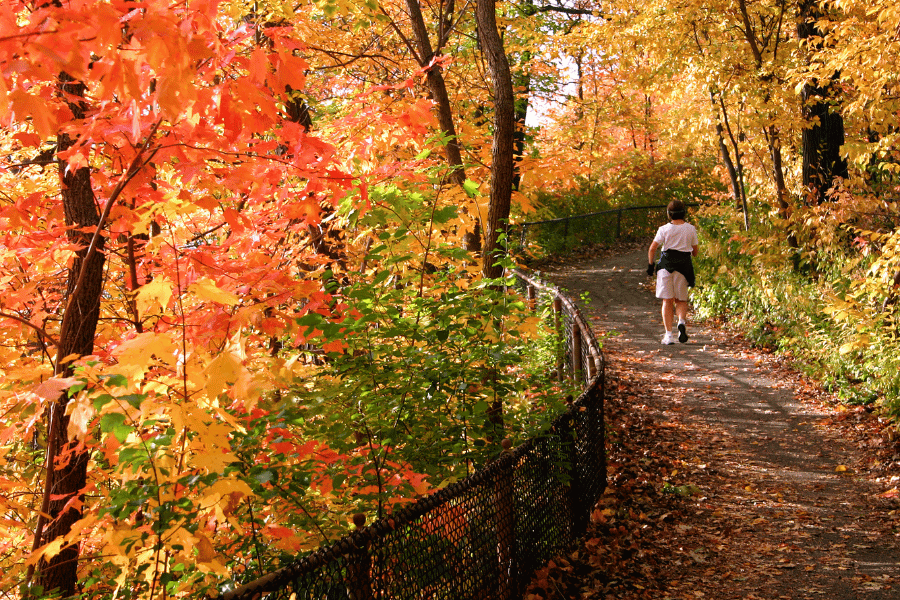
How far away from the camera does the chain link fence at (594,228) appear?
66.4 ft

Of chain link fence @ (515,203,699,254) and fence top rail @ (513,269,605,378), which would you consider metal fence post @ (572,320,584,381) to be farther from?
chain link fence @ (515,203,699,254)

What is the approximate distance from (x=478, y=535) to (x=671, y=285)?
6782 millimetres

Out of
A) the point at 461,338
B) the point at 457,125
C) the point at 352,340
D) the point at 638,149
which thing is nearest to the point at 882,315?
the point at 457,125

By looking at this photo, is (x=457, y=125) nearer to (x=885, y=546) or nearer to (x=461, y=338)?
(x=461, y=338)

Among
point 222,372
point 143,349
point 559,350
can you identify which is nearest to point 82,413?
point 143,349

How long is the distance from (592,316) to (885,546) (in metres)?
8.61

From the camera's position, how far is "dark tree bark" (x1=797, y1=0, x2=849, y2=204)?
35.4ft

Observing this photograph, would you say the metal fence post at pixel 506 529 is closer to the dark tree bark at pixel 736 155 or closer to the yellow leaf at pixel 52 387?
the yellow leaf at pixel 52 387

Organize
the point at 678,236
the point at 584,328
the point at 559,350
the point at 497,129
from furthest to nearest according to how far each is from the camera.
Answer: the point at 678,236 < the point at 559,350 < the point at 584,328 < the point at 497,129

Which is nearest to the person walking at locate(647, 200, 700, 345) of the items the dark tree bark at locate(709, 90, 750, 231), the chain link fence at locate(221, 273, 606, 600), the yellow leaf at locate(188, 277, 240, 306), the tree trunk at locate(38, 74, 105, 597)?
the chain link fence at locate(221, 273, 606, 600)

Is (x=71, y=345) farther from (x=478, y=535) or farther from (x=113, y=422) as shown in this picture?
(x=478, y=535)

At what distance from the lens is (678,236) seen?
9.18 m

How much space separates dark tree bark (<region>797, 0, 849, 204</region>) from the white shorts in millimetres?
3148

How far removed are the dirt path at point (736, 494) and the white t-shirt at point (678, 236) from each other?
6.22 ft
